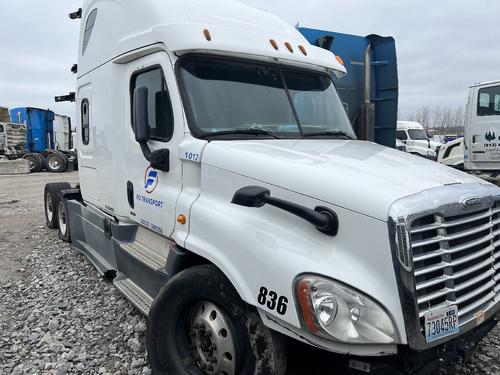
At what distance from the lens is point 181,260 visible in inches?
129

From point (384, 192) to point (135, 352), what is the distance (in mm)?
2679

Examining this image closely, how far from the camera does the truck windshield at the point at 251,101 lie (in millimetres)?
3326

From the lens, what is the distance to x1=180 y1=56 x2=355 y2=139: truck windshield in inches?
131

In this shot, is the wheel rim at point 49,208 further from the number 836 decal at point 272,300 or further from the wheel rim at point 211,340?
the number 836 decal at point 272,300

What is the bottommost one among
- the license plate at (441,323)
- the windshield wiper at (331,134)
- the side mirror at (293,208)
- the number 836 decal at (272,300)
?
the license plate at (441,323)

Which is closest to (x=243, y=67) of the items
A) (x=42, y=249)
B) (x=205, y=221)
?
(x=205, y=221)

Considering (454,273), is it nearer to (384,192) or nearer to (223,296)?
(384,192)

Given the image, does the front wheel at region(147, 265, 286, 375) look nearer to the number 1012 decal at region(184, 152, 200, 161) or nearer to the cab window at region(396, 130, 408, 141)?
the number 1012 decal at region(184, 152, 200, 161)

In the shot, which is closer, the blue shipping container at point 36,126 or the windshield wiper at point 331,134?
the windshield wiper at point 331,134

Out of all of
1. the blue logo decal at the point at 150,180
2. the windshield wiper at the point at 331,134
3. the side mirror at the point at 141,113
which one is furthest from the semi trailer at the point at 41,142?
the windshield wiper at the point at 331,134

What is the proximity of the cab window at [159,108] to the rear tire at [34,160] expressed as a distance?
22.6m

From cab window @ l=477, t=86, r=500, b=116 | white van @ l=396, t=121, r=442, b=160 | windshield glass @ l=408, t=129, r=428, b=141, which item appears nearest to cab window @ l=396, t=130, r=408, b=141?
white van @ l=396, t=121, r=442, b=160

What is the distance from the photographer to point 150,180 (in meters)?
3.78

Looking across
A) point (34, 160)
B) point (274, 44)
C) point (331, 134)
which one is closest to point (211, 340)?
point (331, 134)
